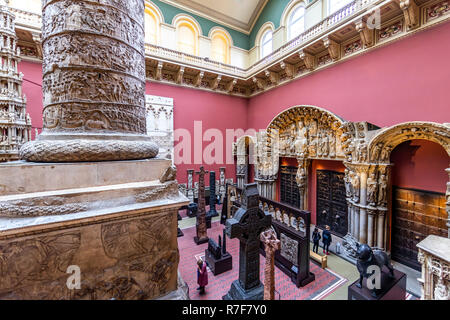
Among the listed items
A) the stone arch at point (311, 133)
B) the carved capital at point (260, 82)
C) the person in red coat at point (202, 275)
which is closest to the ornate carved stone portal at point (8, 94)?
the person in red coat at point (202, 275)

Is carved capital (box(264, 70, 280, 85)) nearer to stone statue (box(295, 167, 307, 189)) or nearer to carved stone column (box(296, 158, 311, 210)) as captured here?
carved stone column (box(296, 158, 311, 210))

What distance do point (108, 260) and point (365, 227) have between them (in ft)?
20.5

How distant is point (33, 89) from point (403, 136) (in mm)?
11661

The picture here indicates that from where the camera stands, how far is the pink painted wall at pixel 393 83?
14.9ft

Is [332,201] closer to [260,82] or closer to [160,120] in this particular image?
[260,82]

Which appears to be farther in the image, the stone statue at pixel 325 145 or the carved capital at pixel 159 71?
the carved capital at pixel 159 71

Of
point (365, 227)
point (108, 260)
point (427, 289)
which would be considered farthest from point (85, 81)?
point (365, 227)

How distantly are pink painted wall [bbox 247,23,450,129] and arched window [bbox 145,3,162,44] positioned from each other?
725 centimetres

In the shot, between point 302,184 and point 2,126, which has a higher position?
point 2,126

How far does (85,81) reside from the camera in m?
2.08

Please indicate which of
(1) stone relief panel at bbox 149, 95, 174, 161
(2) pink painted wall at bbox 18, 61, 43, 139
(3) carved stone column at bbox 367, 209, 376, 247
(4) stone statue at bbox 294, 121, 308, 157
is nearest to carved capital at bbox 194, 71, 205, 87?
(1) stone relief panel at bbox 149, 95, 174, 161

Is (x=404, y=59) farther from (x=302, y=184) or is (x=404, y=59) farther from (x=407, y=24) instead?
(x=302, y=184)

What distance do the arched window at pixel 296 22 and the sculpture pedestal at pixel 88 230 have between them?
9.40 m

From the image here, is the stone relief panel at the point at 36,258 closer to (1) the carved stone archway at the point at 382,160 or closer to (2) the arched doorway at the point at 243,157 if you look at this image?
(1) the carved stone archway at the point at 382,160
